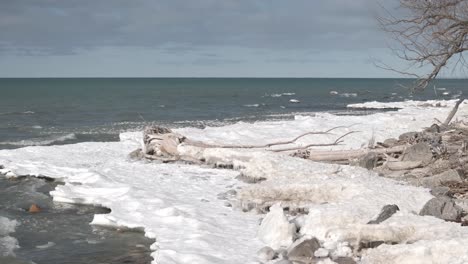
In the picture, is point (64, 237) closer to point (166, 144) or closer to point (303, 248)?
point (303, 248)

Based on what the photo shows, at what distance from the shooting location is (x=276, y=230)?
823cm

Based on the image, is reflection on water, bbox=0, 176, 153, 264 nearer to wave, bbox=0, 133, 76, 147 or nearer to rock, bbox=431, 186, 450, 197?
rock, bbox=431, 186, 450, 197

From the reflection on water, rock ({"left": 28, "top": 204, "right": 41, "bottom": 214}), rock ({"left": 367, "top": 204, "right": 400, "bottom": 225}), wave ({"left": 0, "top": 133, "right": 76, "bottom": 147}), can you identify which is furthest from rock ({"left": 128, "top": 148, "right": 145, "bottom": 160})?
rock ({"left": 367, "top": 204, "right": 400, "bottom": 225})

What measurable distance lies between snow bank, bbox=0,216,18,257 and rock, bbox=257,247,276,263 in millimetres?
Answer: 3717

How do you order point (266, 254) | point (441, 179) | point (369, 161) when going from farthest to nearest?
1. point (369, 161)
2. point (441, 179)
3. point (266, 254)

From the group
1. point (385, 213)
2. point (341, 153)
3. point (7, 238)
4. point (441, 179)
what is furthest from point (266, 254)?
point (341, 153)

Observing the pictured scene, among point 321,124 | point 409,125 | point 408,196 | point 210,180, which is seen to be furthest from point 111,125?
point 408,196

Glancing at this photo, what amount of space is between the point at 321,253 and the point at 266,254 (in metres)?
0.78

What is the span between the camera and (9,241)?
29.2 ft

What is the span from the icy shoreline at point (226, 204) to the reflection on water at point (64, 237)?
0.94ft

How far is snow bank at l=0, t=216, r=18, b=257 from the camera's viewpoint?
8.38 metres

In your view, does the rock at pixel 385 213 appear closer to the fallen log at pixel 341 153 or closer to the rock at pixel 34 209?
the fallen log at pixel 341 153

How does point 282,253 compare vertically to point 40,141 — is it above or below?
above

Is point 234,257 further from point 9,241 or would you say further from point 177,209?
point 9,241
